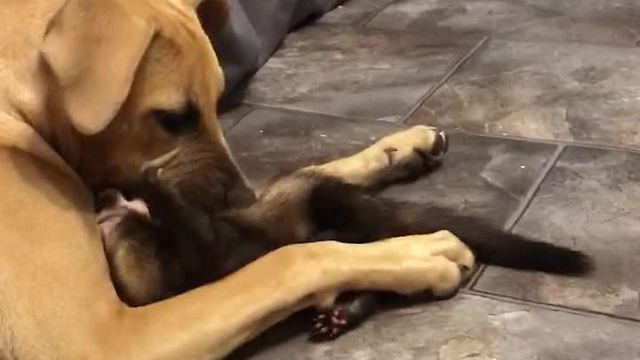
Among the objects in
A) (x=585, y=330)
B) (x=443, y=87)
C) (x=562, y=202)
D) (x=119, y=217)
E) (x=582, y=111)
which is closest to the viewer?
(x=585, y=330)

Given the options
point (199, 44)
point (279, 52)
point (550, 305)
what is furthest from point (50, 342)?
point (279, 52)

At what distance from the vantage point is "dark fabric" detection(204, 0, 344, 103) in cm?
292

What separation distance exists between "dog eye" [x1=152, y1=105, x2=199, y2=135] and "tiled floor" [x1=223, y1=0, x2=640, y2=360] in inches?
14.9

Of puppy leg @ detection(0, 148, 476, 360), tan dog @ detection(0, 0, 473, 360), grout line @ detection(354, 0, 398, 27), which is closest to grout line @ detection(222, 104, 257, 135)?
grout line @ detection(354, 0, 398, 27)

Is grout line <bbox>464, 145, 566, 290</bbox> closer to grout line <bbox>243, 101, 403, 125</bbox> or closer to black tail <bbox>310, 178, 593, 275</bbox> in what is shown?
black tail <bbox>310, 178, 593, 275</bbox>

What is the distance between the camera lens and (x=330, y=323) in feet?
6.19

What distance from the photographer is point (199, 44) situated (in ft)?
6.21

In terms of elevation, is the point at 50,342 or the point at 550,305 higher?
the point at 50,342

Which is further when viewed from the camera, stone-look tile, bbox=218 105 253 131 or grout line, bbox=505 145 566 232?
stone-look tile, bbox=218 105 253 131

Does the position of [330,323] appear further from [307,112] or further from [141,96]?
[307,112]

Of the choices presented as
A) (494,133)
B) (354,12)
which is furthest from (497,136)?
(354,12)

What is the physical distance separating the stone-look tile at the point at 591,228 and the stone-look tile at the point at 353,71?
0.54 meters

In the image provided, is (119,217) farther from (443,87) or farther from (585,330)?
(443,87)

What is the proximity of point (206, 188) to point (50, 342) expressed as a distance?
1.29 feet
